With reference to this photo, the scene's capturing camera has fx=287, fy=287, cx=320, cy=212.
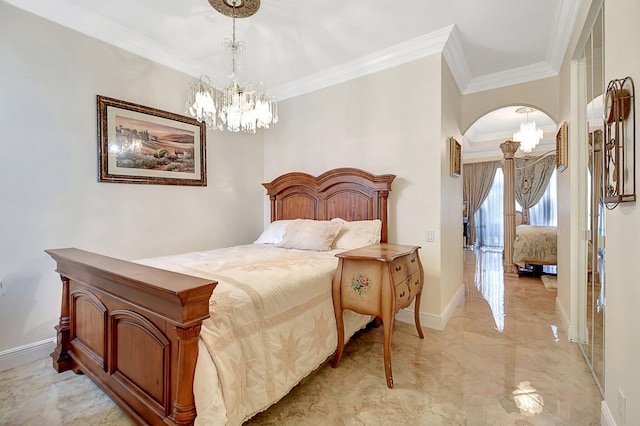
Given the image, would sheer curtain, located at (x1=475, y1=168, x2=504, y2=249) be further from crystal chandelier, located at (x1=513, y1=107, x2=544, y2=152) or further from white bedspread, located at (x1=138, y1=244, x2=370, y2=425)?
white bedspread, located at (x1=138, y1=244, x2=370, y2=425)

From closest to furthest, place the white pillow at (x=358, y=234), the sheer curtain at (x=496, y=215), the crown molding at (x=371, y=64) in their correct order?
the crown molding at (x=371, y=64), the white pillow at (x=358, y=234), the sheer curtain at (x=496, y=215)

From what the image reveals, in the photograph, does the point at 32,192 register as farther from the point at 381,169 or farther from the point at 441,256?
the point at 441,256

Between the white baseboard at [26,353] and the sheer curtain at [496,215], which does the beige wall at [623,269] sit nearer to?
the white baseboard at [26,353]

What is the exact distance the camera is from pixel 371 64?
318 cm

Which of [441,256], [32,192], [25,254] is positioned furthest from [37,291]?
[441,256]

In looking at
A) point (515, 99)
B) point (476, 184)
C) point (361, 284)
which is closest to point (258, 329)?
point (361, 284)

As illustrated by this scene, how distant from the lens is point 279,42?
9.53 ft

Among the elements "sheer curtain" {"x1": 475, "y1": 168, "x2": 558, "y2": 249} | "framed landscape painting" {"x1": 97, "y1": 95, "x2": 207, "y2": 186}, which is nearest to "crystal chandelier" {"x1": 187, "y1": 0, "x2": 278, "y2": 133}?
"framed landscape painting" {"x1": 97, "y1": 95, "x2": 207, "y2": 186}

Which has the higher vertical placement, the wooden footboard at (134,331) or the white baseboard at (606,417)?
the wooden footboard at (134,331)

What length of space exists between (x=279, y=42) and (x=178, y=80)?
1.23 meters

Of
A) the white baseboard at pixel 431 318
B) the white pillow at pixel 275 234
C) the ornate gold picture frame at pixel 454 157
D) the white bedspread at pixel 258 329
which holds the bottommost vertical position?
the white baseboard at pixel 431 318

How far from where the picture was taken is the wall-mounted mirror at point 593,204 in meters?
1.88

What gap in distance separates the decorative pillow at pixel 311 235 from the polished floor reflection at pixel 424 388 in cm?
93

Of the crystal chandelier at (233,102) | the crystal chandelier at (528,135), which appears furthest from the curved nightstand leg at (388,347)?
the crystal chandelier at (528,135)
